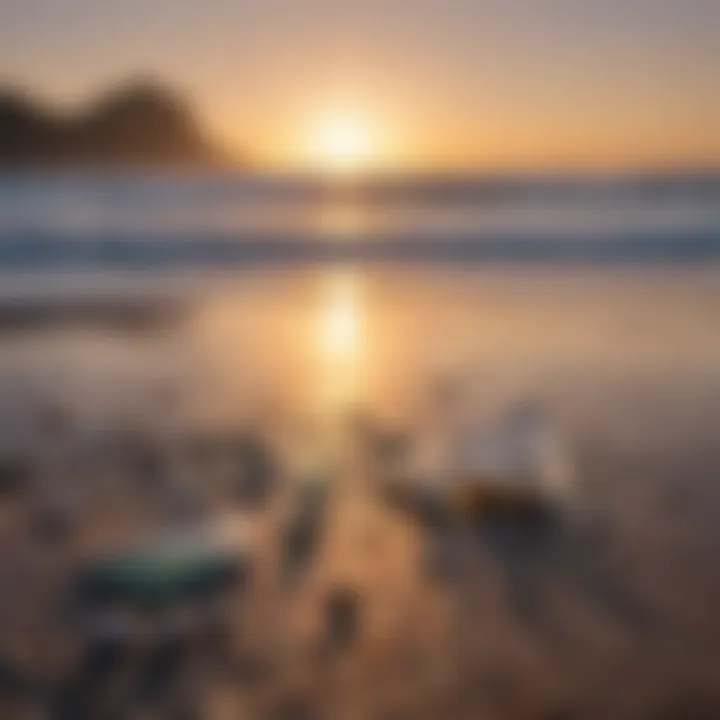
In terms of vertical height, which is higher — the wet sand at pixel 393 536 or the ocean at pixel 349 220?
the ocean at pixel 349 220

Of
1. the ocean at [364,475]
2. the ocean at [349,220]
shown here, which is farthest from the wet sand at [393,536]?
the ocean at [349,220]

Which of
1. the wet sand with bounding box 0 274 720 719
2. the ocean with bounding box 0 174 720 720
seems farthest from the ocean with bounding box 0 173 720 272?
the wet sand with bounding box 0 274 720 719

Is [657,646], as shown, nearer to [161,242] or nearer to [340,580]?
[340,580]

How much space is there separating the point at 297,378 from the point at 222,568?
753 mm

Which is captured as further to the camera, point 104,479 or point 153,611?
point 104,479

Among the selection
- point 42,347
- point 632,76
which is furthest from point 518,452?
point 632,76

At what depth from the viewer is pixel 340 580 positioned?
96cm

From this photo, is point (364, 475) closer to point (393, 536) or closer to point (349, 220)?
point (393, 536)

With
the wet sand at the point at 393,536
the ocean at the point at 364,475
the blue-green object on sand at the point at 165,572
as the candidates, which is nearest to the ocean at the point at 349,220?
the ocean at the point at 364,475

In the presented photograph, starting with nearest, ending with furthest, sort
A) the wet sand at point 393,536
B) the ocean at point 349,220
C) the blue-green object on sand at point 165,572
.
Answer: the wet sand at point 393,536 < the blue-green object on sand at point 165,572 < the ocean at point 349,220

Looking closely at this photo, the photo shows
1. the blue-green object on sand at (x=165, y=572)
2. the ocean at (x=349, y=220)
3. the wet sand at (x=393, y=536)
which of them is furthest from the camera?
the ocean at (x=349, y=220)

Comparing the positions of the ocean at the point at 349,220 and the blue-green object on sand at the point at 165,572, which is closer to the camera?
the blue-green object on sand at the point at 165,572

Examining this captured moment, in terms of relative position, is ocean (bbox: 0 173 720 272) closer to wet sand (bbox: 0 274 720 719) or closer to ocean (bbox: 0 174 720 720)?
ocean (bbox: 0 174 720 720)

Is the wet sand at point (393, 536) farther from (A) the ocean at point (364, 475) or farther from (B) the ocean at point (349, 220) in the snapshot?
(B) the ocean at point (349, 220)
